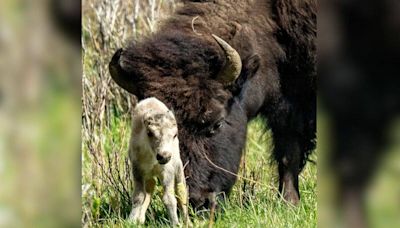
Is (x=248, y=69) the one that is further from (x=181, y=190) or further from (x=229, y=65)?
(x=181, y=190)

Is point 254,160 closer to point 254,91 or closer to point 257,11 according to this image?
point 254,91

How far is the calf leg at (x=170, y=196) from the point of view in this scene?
2479 millimetres

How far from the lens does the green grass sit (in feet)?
7.72

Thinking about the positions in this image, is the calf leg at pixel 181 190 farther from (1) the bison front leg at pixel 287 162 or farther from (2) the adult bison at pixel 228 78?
(1) the bison front leg at pixel 287 162

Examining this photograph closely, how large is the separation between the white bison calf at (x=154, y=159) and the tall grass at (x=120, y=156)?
1.7 inches

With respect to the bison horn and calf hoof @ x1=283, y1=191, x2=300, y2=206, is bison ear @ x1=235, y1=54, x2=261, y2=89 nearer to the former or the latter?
the bison horn

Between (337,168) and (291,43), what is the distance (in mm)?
2429

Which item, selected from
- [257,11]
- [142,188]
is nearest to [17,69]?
[142,188]

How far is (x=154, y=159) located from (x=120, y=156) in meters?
0.37

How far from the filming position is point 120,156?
277 centimetres

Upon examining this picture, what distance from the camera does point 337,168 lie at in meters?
1.30

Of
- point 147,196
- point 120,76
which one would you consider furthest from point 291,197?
point 120,76

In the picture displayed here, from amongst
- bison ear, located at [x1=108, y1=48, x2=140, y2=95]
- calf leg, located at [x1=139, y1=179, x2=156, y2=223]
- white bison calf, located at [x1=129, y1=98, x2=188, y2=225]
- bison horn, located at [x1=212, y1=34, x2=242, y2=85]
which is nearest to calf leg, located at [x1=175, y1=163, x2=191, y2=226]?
white bison calf, located at [x1=129, y1=98, x2=188, y2=225]

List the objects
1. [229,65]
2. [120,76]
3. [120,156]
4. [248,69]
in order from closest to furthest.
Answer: [120,156] < [120,76] < [229,65] < [248,69]
